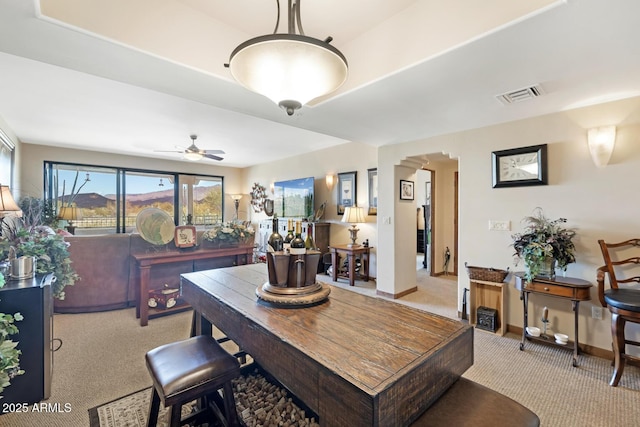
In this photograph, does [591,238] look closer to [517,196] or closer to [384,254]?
[517,196]

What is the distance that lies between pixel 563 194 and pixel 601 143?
0.54 m

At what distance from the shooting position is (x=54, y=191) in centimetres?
633

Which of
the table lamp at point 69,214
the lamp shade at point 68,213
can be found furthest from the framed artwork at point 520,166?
the lamp shade at point 68,213

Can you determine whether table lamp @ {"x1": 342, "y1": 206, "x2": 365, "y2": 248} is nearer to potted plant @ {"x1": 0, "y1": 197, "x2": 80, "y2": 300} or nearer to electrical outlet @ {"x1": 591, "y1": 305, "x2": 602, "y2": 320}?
electrical outlet @ {"x1": 591, "y1": 305, "x2": 602, "y2": 320}

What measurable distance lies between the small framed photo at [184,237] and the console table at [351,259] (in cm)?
246

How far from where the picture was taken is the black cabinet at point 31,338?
190 cm

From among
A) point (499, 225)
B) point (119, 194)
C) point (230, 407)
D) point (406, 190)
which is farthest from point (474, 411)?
point (119, 194)

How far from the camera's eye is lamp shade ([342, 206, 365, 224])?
5.13 metres

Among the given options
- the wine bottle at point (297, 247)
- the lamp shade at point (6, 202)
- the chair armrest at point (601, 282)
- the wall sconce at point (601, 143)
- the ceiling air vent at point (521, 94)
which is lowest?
the chair armrest at point (601, 282)

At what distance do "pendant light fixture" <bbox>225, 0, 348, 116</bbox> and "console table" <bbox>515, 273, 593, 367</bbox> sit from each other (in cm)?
270

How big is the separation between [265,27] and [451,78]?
147 cm

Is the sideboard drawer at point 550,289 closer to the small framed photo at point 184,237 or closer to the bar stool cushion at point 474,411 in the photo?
the bar stool cushion at point 474,411

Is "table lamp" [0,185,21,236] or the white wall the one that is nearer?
"table lamp" [0,185,21,236]

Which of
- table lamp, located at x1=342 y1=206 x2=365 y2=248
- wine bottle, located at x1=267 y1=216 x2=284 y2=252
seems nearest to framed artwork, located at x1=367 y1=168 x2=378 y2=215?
table lamp, located at x1=342 y1=206 x2=365 y2=248
